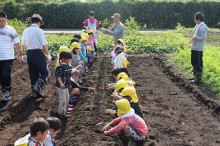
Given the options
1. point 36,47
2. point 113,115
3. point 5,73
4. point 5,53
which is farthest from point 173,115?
point 5,53

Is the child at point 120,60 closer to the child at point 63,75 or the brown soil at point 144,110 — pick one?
the brown soil at point 144,110

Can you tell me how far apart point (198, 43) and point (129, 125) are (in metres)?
4.83

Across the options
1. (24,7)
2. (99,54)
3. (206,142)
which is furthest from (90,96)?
(24,7)

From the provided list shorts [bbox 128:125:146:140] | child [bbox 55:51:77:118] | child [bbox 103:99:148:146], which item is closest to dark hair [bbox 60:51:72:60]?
child [bbox 55:51:77:118]

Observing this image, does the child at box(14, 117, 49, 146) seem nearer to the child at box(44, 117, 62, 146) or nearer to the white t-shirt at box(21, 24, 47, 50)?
the child at box(44, 117, 62, 146)

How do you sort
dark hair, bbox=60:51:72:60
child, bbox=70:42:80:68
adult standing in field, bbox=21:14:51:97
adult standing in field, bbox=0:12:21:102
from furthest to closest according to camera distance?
child, bbox=70:42:80:68 → adult standing in field, bbox=21:14:51:97 → adult standing in field, bbox=0:12:21:102 → dark hair, bbox=60:51:72:60

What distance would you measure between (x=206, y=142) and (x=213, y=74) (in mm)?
3670

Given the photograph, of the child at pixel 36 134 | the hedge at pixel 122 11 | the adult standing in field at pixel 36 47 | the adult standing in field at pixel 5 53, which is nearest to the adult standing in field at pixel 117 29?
the adult standing in field at pixel 36 47

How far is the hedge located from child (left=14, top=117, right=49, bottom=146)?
23.8 meters

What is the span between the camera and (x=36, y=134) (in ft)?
10.6

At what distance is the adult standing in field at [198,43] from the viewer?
8250 mm

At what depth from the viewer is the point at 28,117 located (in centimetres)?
600

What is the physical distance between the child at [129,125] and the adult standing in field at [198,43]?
447 centimetres

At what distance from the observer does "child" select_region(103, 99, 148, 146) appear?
14.0 feet
